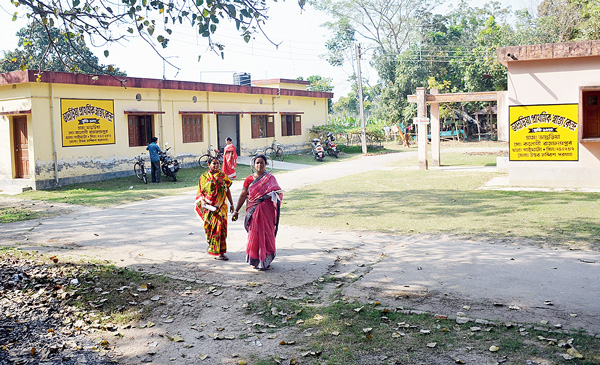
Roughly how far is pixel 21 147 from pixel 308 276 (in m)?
13.8

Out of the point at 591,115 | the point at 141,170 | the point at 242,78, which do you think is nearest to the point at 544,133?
the point at 591,115

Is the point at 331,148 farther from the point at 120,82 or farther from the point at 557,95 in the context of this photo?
the point at 120,82

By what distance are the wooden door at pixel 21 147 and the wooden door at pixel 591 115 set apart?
1622 centimetres

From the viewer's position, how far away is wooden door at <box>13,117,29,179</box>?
55.1 ft

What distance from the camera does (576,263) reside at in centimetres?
664

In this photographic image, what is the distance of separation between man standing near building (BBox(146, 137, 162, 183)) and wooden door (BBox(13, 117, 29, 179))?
3.72m

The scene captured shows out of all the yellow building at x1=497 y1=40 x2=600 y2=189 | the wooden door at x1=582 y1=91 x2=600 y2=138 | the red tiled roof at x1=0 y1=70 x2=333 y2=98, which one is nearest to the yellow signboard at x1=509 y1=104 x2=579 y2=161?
the yellow building at x1=497 y1=40 x2=600 y2=189

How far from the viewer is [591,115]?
14117 millimetres

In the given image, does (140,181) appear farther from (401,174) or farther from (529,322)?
(529,322)

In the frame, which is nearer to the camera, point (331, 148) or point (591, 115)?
point (591, 115)

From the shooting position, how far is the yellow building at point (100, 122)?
54.1 ft

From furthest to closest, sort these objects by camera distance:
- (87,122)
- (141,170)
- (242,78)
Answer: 1. (242,78)
2. (141,170)
3. (87,122)

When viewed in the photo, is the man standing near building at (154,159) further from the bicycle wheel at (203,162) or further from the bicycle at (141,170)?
the bicycle wheel at (203,162)

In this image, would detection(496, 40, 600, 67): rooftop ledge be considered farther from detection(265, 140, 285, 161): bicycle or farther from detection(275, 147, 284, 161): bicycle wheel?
detection(275, 147, 284, 161): bicycle wheel
